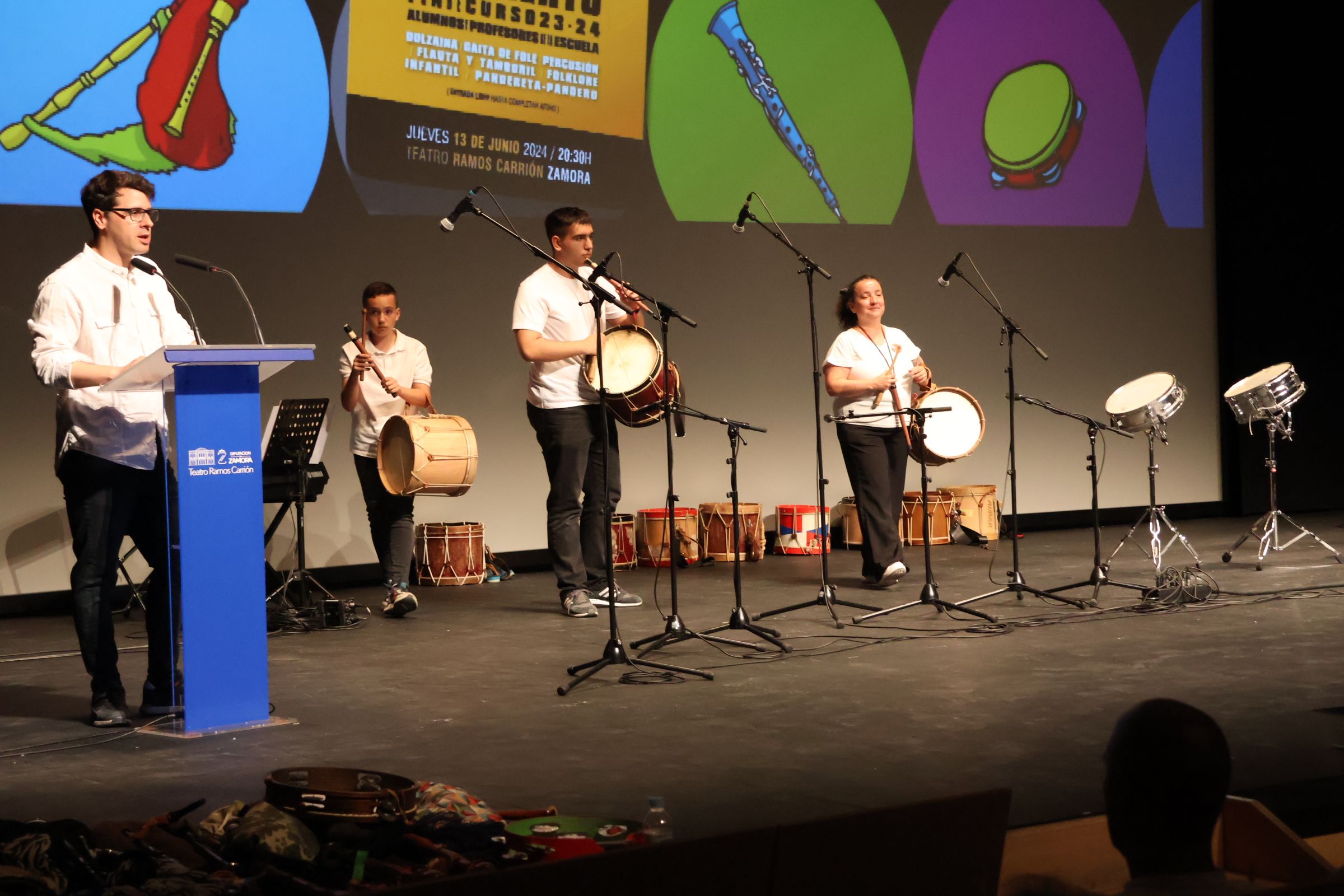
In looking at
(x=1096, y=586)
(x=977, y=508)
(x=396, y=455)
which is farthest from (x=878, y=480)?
(x=977, y=508)

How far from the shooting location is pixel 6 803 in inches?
146

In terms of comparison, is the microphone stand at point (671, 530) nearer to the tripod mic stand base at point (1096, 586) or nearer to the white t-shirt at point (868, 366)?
the white t-shirt at point (868, 366)

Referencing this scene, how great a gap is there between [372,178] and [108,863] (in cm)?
624

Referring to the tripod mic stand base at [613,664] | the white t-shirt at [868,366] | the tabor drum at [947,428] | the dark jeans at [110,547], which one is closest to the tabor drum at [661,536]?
the white t-shirt at [868,366]


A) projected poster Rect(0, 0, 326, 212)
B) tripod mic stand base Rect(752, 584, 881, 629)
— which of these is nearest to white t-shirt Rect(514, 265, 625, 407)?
tripod mic stand base Rect(752, 584, 881, 629)

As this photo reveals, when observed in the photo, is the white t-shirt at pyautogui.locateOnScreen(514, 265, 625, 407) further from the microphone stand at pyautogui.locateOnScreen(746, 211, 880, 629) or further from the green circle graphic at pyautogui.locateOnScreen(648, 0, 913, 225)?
the green circle graphic at pyautogui.locateOnScreen(648, 0, 913, 225)

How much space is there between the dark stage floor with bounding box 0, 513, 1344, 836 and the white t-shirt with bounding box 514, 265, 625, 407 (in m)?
1.11

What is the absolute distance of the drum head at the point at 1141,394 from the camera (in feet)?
24.4

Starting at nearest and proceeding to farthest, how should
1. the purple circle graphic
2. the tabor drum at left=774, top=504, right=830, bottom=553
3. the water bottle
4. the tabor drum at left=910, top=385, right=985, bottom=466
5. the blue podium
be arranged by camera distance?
the water bottle → the blue podium → the tabor drum at left=910, top=385, right=985, bottom=466 → the tabor drum at left=774, top=504, right=830, bottom=553 → the purple circle graphic

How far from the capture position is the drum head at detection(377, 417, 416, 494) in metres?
6.96

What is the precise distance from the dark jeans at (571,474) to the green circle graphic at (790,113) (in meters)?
2.90

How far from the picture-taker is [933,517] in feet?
32.9

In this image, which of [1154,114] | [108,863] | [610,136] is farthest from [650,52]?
[108,863]

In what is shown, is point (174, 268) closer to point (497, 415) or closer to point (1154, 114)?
point (497, 415)
